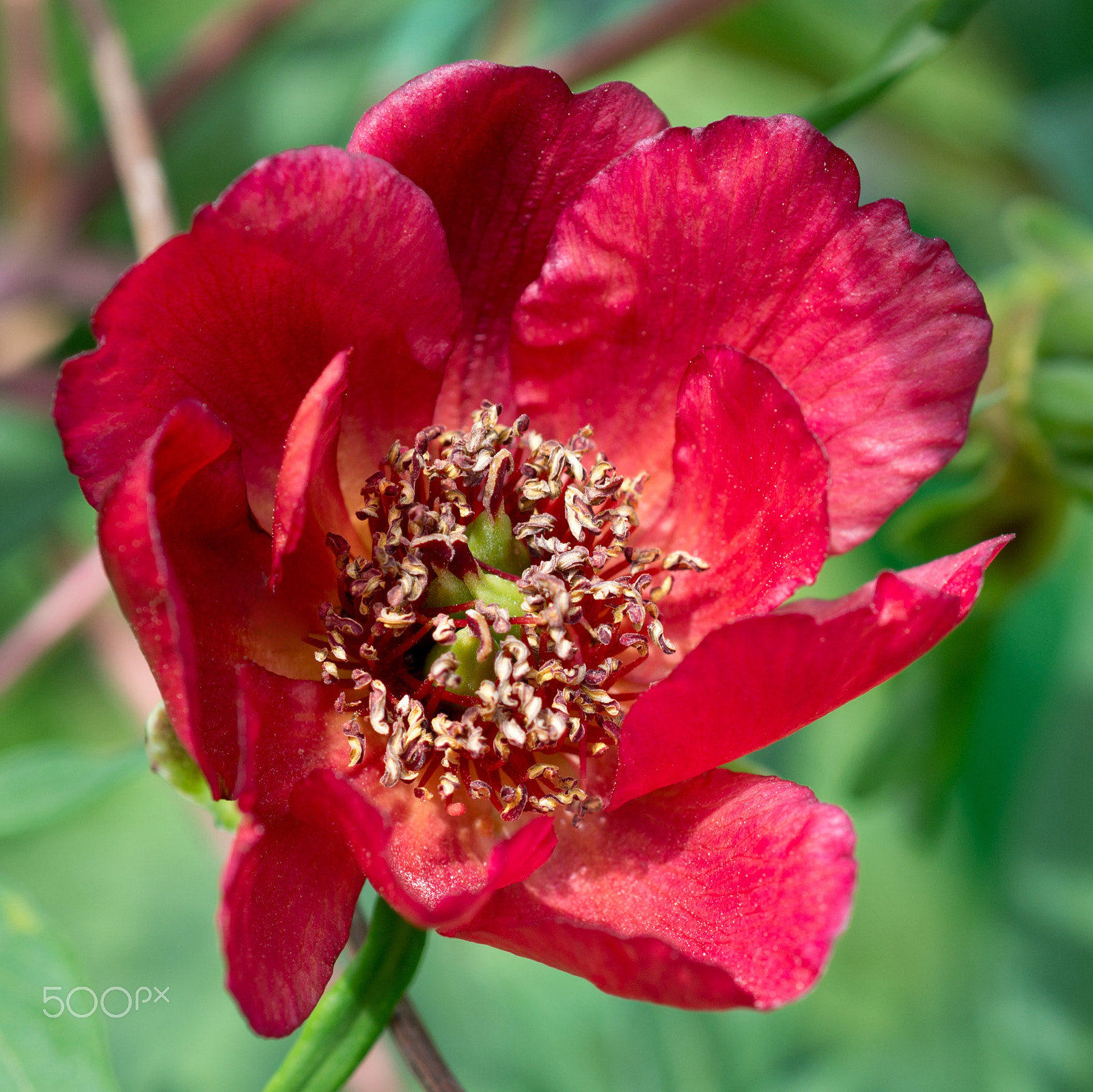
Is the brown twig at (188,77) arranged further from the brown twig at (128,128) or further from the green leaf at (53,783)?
the green leaf at (53,783)

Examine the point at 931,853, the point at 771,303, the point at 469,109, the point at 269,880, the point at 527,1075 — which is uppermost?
the point at 469,109

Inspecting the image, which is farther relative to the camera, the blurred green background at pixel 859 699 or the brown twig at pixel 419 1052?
the blurred green background at pixel 859 699

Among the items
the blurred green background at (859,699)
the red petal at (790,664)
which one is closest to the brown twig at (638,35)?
the blurred green background at (859,699)

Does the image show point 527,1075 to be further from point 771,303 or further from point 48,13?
point 48,13

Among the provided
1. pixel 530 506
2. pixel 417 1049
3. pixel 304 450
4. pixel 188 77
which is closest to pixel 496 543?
pixel 530 506

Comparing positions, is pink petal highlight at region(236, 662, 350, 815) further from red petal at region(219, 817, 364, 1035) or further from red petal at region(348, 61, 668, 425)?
red petal at region(348, 61, 668, 425)

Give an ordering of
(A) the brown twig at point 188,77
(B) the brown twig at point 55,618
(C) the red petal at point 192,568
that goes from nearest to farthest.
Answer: (C) the red petal at point 192,568 < (B) the brown twig at point 55,618 < (A) the brown twig at point 188,77

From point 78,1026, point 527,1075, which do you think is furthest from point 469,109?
point 527,1075
